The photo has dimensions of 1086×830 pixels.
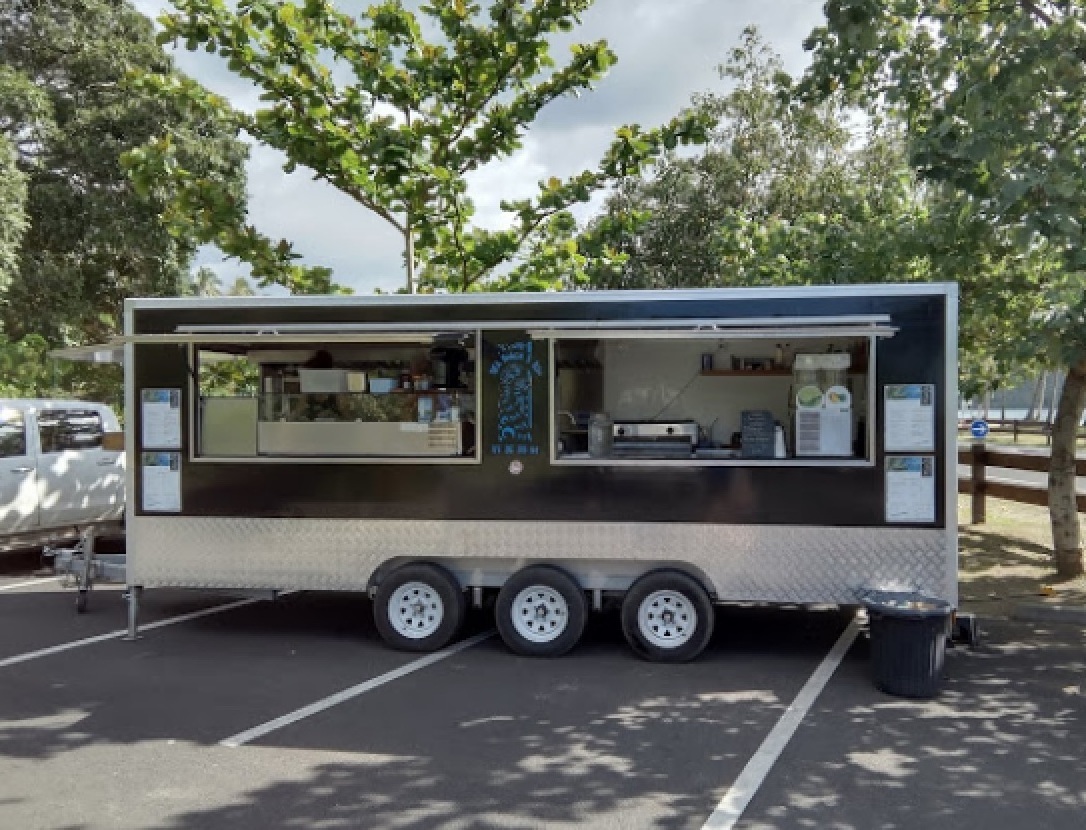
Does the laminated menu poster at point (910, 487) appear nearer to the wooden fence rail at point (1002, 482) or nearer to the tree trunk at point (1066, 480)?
the tree trunk at point (1066, 480)

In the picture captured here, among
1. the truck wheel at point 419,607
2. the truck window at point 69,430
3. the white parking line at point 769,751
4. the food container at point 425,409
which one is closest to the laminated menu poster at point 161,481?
the truck wheel at point 419,607

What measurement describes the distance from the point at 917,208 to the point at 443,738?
863 centimetres

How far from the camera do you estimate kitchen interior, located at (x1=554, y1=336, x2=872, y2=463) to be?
7219 millimetres

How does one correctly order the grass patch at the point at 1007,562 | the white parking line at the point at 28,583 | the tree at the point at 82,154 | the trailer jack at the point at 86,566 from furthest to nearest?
the tree at the point at 82,154, the white parking line at the point at 28,583, the grass patch at the point at 1007,562, the trailer jack at the point at 86,566

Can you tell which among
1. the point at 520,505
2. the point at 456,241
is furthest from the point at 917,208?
the point at 520,505

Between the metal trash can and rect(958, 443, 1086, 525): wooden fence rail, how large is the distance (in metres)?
5.82

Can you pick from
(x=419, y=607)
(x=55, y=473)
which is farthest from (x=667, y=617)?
(x=55, y=473)

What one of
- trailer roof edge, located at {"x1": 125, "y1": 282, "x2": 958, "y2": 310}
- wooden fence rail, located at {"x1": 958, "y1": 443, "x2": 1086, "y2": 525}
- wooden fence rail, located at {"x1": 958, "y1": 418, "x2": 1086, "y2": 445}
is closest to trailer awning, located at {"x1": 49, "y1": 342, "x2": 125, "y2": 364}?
trailer roof edge, located at {"x1": 125, "y1": 282, "x2": 958, "y2": 310}

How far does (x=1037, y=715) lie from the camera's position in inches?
233

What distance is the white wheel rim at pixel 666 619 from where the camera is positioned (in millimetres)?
7129

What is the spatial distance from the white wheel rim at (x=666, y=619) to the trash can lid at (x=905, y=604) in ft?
4.13

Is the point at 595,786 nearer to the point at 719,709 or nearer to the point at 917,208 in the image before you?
the point at 719,709

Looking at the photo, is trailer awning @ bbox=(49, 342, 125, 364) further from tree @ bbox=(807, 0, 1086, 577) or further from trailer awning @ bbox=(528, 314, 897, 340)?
tree @ bbox=(807, 0, 1086, 577)

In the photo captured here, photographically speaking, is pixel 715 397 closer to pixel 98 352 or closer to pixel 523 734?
pixel 523 734
